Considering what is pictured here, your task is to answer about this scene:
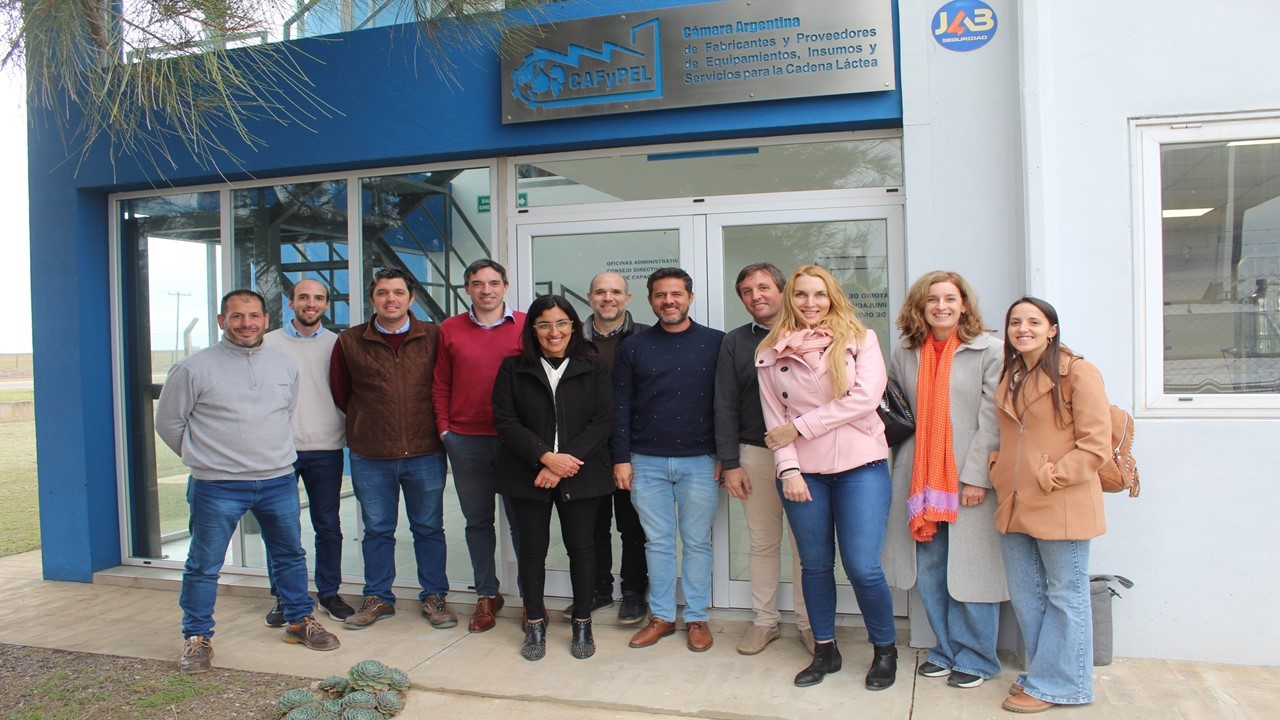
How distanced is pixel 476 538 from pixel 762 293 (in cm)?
190

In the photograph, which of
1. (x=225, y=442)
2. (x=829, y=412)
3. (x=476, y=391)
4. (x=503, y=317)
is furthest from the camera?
(x=503, y=317)

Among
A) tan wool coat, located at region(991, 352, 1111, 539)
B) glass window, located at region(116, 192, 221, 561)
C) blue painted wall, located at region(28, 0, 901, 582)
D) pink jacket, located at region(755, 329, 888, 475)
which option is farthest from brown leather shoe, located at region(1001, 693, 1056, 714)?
glass window, located at region(116, 192, 221, 561)

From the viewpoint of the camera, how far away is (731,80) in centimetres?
434

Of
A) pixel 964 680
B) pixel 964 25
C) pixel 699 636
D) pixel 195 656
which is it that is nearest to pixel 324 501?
pixel 195 656

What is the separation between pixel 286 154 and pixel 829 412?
3.44 m

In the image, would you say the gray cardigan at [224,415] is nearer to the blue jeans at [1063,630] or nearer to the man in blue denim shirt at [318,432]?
the man in blue denim shirt at [318,432]

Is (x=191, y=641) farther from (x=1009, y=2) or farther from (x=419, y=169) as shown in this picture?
(x=1009, y=2)

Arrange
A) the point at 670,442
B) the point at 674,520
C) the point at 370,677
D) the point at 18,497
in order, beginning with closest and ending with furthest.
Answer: the point at 370,677, the point at 670,442, the point at 674,520, the point at 18,497

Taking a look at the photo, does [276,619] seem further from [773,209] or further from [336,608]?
[773,209]

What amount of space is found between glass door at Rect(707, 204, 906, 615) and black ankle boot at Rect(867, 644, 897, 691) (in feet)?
2.25

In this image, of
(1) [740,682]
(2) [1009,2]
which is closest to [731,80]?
(2) [1009,2]

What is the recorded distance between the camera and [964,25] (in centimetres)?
405

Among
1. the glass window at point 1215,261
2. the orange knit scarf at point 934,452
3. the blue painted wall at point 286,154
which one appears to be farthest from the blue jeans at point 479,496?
the glass window at point 1215,261

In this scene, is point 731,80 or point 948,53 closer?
point 948,53
